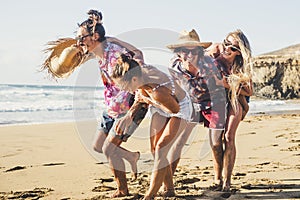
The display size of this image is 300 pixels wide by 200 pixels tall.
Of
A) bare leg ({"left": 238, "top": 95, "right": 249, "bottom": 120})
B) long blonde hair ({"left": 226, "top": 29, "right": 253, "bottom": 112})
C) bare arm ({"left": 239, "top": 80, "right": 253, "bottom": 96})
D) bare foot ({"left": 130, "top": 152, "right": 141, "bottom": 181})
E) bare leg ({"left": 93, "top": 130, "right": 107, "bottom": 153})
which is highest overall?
long blonde hair ({"left": 226, "top": 29, "right": 253, "bottom": 112})

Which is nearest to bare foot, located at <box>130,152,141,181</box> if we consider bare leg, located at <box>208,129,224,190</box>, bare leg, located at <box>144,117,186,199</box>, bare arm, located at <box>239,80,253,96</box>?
bare leg, located at <box>144,117,186,199</box>

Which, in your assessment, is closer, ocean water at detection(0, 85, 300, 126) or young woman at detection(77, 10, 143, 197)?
young woman at detection(77, 10, 143, 197)

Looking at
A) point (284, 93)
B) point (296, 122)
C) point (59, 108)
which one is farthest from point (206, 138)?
point (284, 93)

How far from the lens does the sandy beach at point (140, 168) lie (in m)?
5.30

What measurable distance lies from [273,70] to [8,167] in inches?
837

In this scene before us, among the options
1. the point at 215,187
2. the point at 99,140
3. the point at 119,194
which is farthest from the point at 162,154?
the point at 215,187

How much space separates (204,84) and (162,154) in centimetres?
107

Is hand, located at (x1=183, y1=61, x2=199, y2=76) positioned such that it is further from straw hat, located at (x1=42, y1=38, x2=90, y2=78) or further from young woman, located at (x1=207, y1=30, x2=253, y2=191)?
straw hat, located at (x1=42, y1=38, x2=90, y2=78)

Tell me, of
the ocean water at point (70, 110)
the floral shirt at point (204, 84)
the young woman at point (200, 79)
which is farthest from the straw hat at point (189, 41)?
the ocean water at point (70, 110)

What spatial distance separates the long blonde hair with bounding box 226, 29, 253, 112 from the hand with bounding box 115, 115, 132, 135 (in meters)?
1.21

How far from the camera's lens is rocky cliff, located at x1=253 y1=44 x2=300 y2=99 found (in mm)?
25234

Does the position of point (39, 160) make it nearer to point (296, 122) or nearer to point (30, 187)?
point (30, 187)

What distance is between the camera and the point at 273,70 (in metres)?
26.1

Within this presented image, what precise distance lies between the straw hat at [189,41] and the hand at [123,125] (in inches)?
39.7
